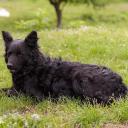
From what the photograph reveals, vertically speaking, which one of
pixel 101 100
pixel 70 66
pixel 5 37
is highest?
pixel 5 37

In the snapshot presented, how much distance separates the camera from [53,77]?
9.28 metres

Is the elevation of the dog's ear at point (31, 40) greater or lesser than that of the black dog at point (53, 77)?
greater

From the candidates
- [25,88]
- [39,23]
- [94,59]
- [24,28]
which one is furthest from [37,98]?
[39,23]

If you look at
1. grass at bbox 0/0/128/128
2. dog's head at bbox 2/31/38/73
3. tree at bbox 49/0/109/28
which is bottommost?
grass at bbox 0/0/128/128

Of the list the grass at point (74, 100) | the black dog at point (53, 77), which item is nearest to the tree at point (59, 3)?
the grass at point (74, 100)

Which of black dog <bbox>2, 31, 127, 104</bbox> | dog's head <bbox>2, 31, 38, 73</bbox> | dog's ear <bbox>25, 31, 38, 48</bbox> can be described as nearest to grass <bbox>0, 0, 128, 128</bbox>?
black dog <bbox>2, 31, 127, 104</bbox>

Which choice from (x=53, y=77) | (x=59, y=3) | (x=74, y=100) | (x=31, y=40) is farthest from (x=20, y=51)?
(x=59, y=3)

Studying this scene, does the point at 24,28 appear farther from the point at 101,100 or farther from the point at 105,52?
the point at 101,100

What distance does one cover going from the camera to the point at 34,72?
945 cm

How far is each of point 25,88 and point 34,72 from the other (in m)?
0.37

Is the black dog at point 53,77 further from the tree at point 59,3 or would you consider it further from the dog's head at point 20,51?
the tree at point 59,3

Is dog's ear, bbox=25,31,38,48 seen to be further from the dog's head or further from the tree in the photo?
the tree

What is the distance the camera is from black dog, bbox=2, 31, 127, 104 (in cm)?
872

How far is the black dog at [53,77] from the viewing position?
28.6ft
